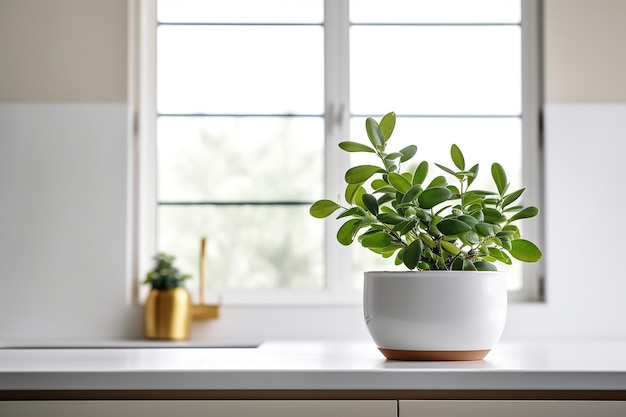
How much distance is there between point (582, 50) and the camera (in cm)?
246

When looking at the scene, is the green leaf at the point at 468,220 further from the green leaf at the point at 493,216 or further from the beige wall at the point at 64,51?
the beige wall at the point at 64,51

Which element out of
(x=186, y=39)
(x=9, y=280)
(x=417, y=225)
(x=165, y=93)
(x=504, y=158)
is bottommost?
(x=9, y=280)

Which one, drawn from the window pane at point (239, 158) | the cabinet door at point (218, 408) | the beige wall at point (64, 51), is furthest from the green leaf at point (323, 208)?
the beige wall at point (64, 51)

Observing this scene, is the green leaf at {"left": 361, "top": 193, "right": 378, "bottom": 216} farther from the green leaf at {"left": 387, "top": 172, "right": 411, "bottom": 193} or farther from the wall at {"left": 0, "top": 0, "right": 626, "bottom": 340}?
the wall at {"left": 0, "top": 0, "right": 626, "bottom": 340}

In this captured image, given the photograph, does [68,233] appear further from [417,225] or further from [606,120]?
[606,120]

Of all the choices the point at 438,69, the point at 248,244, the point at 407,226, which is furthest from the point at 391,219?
the point at 438,69

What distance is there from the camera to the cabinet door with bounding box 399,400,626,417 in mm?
1220

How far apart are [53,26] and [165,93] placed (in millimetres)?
393

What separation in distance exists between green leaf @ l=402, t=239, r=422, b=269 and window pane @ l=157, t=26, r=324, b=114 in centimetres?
126

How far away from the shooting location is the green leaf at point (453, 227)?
136 cm

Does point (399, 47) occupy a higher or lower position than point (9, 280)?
higher

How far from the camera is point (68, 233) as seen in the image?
7.94 feet

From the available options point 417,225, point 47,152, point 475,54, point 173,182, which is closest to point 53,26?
point 47,152

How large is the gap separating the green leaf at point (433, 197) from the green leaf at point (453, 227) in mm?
38
